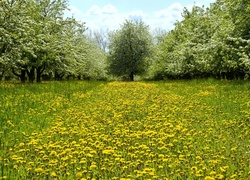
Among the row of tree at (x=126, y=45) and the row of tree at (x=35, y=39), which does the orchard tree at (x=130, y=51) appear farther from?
the row of tree at (x=35, y=39)

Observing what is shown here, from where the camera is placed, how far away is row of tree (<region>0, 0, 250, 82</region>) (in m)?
19.9

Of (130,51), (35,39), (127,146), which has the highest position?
(130,51)

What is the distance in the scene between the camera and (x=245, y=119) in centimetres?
912

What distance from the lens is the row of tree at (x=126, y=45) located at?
19.9 meters

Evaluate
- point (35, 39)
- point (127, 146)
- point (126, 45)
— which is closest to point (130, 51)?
point (126, 45)

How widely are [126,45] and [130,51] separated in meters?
1.47

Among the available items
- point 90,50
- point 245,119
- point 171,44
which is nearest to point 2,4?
point 245,119

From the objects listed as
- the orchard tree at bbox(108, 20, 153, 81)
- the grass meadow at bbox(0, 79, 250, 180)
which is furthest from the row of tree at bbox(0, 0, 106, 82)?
the orchard tree at bbox(108, 20, 153, 81)

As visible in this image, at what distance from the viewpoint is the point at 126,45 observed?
64.9m

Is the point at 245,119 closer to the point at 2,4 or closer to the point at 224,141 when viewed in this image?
the point at 224,141

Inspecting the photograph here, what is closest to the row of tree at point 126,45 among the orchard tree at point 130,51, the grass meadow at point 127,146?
the orchard tree at point 130,51

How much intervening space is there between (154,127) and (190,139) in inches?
Result: 59.3

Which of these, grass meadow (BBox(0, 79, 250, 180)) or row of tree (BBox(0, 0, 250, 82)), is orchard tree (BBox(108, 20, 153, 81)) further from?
grass meadow (BBox(0, 79, 250, 180))

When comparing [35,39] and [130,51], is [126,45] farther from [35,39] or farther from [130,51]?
[35,39]
